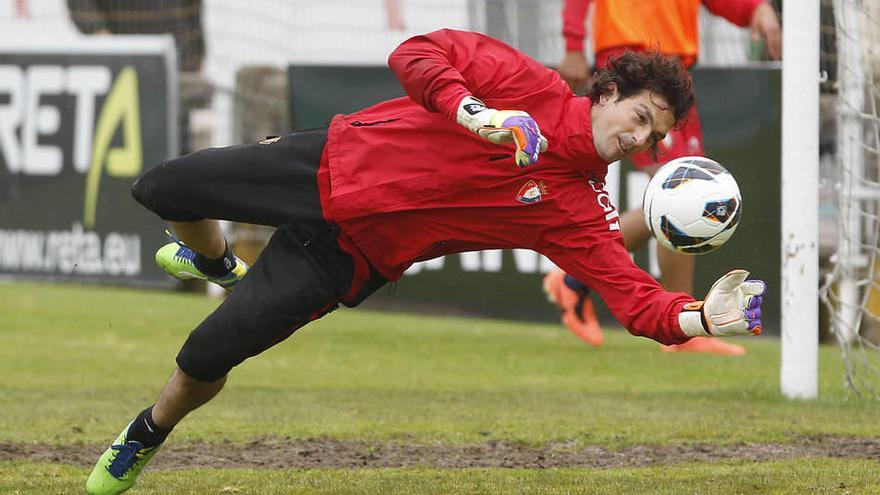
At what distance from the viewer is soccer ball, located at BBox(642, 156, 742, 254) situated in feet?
15.4

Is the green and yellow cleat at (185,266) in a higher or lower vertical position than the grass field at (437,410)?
higher

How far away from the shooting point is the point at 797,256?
724 centimetres

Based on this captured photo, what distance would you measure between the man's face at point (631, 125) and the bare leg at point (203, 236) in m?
1.59

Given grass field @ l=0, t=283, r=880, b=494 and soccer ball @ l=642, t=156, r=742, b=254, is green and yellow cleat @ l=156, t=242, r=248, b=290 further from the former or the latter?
soccer ball @ l=642, t=156, r=742, b=254

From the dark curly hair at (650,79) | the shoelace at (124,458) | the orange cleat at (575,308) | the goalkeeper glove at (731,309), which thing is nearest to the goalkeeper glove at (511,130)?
the dark curly hair at (650,79)

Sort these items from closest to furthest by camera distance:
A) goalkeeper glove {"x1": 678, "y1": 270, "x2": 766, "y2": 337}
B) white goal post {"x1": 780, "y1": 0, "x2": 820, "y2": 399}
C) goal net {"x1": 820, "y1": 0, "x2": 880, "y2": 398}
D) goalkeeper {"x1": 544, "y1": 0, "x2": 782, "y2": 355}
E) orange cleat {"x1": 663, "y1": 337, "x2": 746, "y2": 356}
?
goalkeeper glove {"x1": 678, "y1": 270, "x2": 766, "y2": 337} → white goal post {"x1": 780, "y1": 0, "x2": 820, "y2": 399} → goal net {"x1": 820, "y1": 0, "x2": 880, "y2": 398} → goalkeeper {"x1": 544, "y1": 0, "x2": 782, "y2": 355} → orange cleat {"x1": 663, "y1": 337, "x2": 746, "y2": 356}

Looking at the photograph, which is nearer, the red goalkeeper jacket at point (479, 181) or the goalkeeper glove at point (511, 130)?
the goalkeeper glove at point (511, 130)

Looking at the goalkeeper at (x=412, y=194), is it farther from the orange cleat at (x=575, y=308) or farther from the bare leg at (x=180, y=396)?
the orange cleat at (x=575, y=308)

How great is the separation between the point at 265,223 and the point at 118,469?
971mm

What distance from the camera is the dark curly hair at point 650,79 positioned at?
4.73 metres

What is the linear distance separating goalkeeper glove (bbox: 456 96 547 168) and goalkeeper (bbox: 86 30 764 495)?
0.31 m

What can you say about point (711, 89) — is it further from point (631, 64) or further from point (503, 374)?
point (631, 64)

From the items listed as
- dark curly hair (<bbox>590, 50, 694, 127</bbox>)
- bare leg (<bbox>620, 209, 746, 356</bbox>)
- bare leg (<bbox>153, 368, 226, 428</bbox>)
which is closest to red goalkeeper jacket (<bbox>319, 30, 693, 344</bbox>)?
dark curly hair (<bbox>590, 50, 694, 127</bbox>)

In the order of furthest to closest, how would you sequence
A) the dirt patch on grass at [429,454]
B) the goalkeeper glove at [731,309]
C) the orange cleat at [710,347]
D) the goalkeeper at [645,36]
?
the orange cleat at [710,347], the goalkeeper at [645,36], the dirt patch on grass at [429,454], the goalkeeper glove at [731,309]
